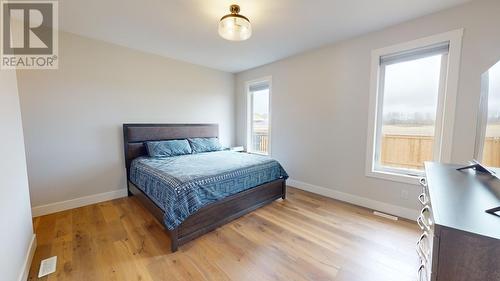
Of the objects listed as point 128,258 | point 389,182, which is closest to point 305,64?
point 389,182

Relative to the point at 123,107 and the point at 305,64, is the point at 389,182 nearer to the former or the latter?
the point at 305,64

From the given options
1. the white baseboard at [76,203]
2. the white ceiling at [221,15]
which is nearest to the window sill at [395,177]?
the white ceiling at [221,15]

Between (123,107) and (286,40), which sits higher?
(286,40)

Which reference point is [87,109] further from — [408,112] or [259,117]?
[408,112]

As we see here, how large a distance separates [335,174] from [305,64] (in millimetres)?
1950

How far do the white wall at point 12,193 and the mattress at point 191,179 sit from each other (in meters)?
0.99

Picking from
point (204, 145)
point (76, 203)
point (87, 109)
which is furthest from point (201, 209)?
point (87, 109)

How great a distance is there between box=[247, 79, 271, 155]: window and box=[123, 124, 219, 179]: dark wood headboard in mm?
1191

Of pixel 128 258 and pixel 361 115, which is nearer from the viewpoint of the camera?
pixel 128 258

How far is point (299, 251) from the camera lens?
1.85m

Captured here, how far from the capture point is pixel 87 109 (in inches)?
111

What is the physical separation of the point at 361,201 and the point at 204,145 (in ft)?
9.36

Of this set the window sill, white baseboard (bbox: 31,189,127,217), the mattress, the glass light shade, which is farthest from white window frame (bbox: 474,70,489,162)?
white baseboard (bbox: 31,189,127,217)

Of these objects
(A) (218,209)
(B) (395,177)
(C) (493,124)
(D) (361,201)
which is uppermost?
(C) (493,124)
